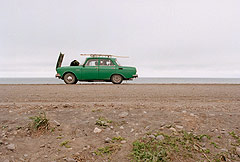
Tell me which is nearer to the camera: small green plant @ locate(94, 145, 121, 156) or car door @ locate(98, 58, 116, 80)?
small green plant @ locate(94, 145, 121, 156)

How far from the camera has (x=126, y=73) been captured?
12.0 metres

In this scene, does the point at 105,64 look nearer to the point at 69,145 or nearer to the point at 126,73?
the point at 126,73

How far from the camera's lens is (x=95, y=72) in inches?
470

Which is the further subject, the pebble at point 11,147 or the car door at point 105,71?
the car door at point 105,71

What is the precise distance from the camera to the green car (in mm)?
11875

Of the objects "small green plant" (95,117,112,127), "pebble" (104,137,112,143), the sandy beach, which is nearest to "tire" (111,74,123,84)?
the sandy beach

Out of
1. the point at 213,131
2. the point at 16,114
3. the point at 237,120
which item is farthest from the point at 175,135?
the point at 16,114

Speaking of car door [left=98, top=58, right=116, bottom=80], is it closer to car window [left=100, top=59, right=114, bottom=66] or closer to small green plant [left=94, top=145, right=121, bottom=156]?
car window [left=100, top=59, right=114, bottom=66]

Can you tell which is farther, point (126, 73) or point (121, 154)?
point (126, 73)

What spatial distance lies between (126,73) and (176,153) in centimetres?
986

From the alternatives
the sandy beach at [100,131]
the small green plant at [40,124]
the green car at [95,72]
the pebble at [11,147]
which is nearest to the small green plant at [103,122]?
the sandy beach at [100,131]

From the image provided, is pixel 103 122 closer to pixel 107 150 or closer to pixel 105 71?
pixel 107 150

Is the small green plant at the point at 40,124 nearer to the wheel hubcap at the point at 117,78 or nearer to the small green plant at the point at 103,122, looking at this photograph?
the small green plant at the point at 103,122

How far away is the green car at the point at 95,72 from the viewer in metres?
11.9
